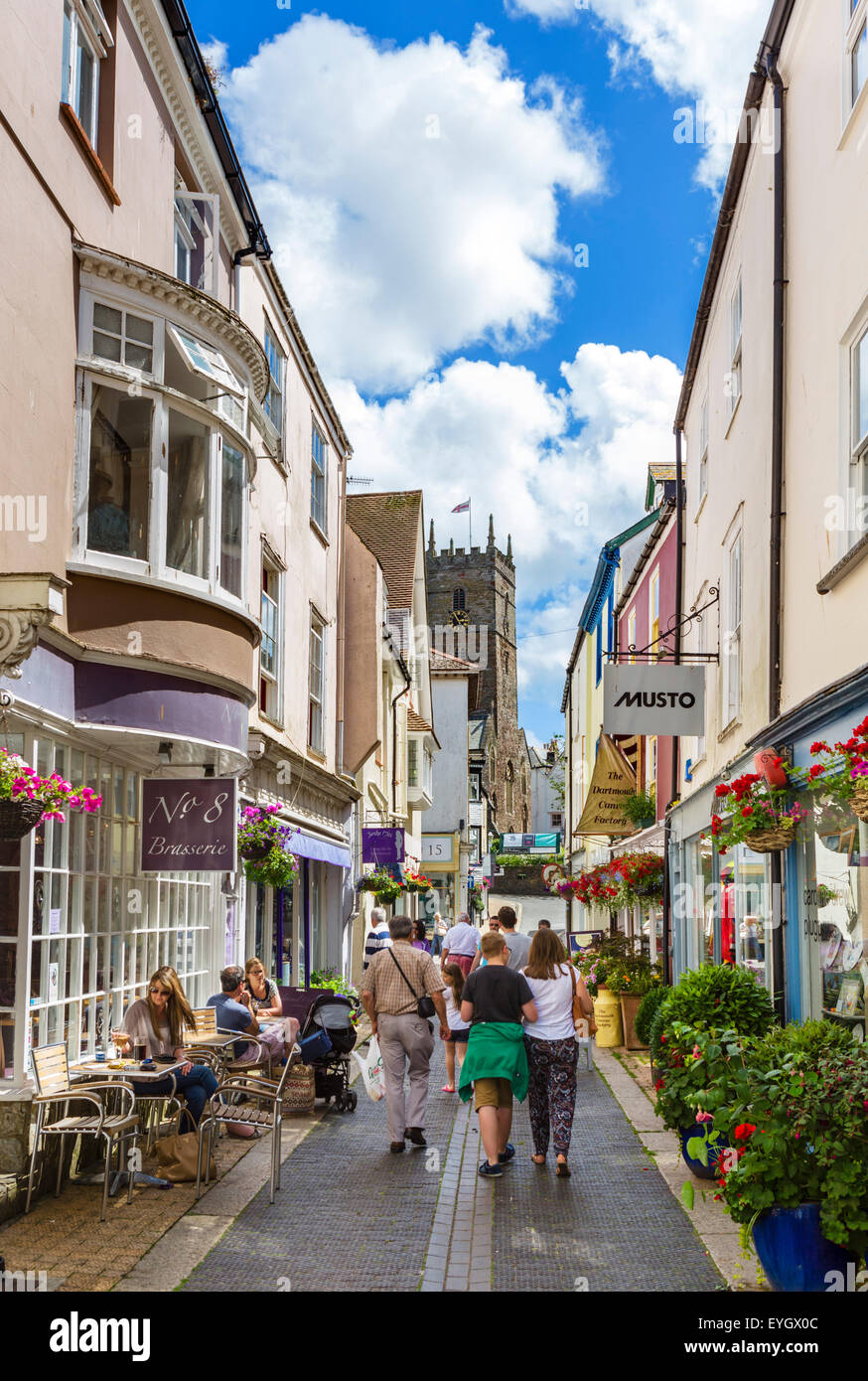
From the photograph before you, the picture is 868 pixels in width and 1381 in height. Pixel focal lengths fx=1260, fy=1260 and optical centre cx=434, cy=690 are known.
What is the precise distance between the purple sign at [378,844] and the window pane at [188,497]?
42.8ft

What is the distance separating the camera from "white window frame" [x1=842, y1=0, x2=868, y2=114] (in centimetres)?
774

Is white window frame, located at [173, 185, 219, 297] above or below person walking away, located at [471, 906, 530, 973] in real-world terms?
above

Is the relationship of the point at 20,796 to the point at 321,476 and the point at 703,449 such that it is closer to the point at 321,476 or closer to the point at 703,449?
Answer: the point at 703,449

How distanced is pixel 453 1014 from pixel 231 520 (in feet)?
19.3

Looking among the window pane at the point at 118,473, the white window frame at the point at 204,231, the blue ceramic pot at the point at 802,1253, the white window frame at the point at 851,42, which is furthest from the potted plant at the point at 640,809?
the blue ceramic pot at the point at 802,1253

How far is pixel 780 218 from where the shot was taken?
1001cm

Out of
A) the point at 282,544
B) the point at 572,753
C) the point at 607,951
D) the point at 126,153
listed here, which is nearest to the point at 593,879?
the point at 607,951

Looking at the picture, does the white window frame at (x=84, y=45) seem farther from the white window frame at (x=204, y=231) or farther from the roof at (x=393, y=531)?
the roof at (x=393, y=531)

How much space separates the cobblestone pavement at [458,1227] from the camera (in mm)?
6281

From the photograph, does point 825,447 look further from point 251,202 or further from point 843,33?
point 251,202

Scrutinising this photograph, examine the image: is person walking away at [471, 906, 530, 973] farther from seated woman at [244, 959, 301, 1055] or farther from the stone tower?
the stone tower

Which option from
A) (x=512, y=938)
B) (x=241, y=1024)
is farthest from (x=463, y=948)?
(x=241, y=1024)

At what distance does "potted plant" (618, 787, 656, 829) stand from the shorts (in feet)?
37.6

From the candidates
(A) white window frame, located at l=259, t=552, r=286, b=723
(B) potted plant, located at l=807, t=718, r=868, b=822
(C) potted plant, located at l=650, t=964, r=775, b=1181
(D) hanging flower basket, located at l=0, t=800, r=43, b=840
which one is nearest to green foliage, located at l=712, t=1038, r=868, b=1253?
(B) potted plant, located at l=807, t=718, r=868, b=822
